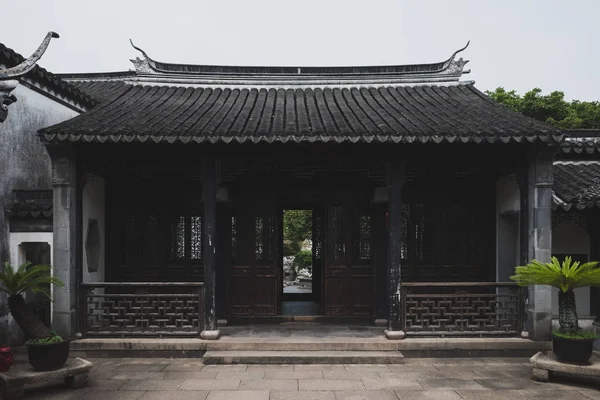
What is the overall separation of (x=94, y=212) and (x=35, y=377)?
3.87m

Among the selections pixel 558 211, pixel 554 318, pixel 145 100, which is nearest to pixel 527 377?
pixel 554 318

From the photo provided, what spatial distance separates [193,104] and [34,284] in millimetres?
4859

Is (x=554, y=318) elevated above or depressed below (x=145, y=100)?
below

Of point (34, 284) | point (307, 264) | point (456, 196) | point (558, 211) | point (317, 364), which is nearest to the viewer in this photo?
point (34, 284)


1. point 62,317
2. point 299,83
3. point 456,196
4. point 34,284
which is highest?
point 299,83

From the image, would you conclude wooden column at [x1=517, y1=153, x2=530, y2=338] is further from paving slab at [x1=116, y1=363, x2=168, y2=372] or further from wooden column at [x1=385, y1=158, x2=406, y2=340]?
paving slab at [x1=116, y1=363, x2=168, y2=372]

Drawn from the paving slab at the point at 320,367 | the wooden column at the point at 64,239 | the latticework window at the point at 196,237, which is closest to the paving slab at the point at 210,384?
the paving slab at the point at 320,367

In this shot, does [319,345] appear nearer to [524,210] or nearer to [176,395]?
[176,395]

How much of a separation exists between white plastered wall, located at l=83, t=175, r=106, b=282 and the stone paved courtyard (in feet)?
6.47

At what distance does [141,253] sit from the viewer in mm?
9562

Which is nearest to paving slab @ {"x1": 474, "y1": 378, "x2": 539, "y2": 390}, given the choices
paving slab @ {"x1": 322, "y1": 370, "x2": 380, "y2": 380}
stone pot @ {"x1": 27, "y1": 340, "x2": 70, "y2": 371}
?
paving slab @ {"x1": 322, "y1": 370, "x2": 380, "y2": 380}

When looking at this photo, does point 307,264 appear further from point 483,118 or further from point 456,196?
point 483,118

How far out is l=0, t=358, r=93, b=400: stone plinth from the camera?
5.51m

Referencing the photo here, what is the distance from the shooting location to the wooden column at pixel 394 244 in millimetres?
7734
